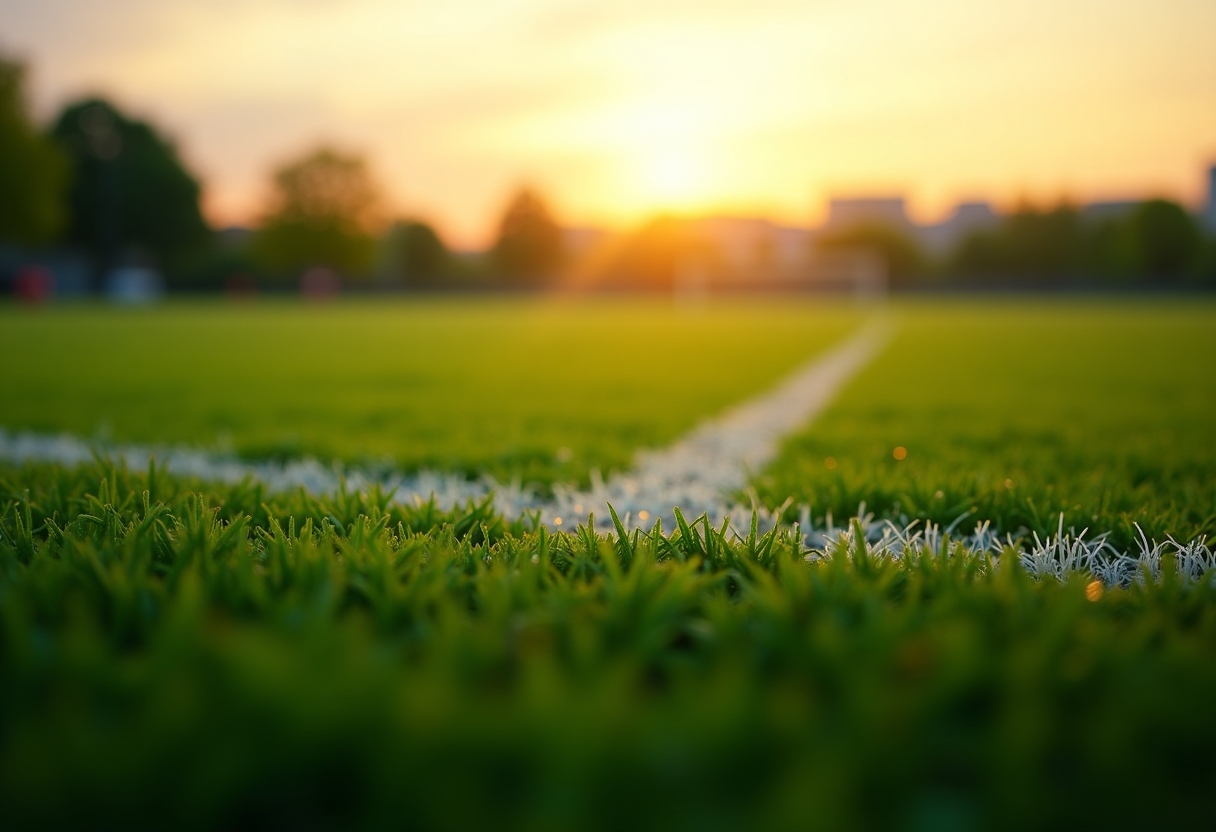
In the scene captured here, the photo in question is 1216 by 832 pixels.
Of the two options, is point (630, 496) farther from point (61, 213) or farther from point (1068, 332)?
point (61, 213)

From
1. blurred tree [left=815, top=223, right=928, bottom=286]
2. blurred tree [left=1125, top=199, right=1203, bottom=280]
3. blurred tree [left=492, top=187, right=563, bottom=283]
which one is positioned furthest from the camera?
blurred tree [left=492, top=187, right=563, bottom=283]

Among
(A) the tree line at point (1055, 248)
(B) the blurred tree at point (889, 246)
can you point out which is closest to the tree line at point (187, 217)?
(B) the blurred tree at point (889, 246)

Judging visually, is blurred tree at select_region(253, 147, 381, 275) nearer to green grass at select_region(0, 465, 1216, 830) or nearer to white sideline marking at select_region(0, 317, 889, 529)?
white sideline marking at select_region(0, 317, 889, 529)

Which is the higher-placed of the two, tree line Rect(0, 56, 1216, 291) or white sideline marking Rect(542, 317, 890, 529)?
tree line Rect(0, 56, 1216, 291)

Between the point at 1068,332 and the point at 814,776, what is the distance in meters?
18.7

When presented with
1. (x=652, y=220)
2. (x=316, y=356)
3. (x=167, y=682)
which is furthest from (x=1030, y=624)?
(x=652, y=220)

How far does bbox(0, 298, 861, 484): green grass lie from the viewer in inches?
157

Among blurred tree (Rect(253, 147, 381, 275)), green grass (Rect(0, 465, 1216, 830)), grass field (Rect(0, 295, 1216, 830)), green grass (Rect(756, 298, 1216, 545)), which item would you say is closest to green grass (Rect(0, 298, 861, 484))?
green grass (Rect(756, 298, 1216, 545))

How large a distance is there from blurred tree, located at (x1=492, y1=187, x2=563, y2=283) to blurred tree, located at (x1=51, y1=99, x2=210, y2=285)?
2223cm

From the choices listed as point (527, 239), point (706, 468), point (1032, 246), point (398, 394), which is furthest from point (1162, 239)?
point (706, 468)

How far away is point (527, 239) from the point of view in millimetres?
64625

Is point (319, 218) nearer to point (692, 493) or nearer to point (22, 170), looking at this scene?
point (22, 170)

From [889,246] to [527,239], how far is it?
1107 inches

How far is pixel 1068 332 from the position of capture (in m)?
16.7
